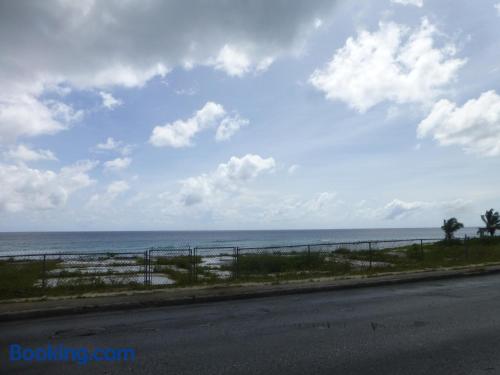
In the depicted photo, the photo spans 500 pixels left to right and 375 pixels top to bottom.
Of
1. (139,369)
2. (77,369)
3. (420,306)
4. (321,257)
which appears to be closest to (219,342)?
(139,369)

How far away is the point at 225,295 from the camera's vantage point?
10.1 m

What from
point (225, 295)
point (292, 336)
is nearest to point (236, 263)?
point (225, 295)

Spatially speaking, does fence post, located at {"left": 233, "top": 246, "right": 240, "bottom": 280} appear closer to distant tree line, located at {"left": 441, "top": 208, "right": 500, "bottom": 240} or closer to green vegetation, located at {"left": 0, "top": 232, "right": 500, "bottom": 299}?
green vegetation, located at {"left": 0, "top": 232, "right": 500, "bottom": 299}

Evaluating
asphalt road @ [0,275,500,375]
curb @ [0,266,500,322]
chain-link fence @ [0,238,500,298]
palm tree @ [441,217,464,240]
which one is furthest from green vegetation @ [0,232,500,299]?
palm tree @ [441,217,464,240]

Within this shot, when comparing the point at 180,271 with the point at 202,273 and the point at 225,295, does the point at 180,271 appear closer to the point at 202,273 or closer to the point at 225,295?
the point at 202,273

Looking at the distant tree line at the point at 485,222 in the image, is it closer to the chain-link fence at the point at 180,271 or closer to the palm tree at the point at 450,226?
the palm tree at the point at 450,226

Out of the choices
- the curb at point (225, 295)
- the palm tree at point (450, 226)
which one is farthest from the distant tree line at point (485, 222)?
the curb at point (225, 295)

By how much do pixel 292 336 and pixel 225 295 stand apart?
14.0ft

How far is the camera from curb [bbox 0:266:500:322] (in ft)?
27.7

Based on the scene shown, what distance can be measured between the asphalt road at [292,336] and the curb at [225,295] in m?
0.39

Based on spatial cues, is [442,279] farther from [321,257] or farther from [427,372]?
[427,372]

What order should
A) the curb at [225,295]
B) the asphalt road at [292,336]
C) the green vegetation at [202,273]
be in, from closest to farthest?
1. the asphalt road at [292,336]
2. the curb at [225,295]
3. the green vegetation at [202,273]

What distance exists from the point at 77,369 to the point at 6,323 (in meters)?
4.17

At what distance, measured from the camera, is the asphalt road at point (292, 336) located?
475 cm
